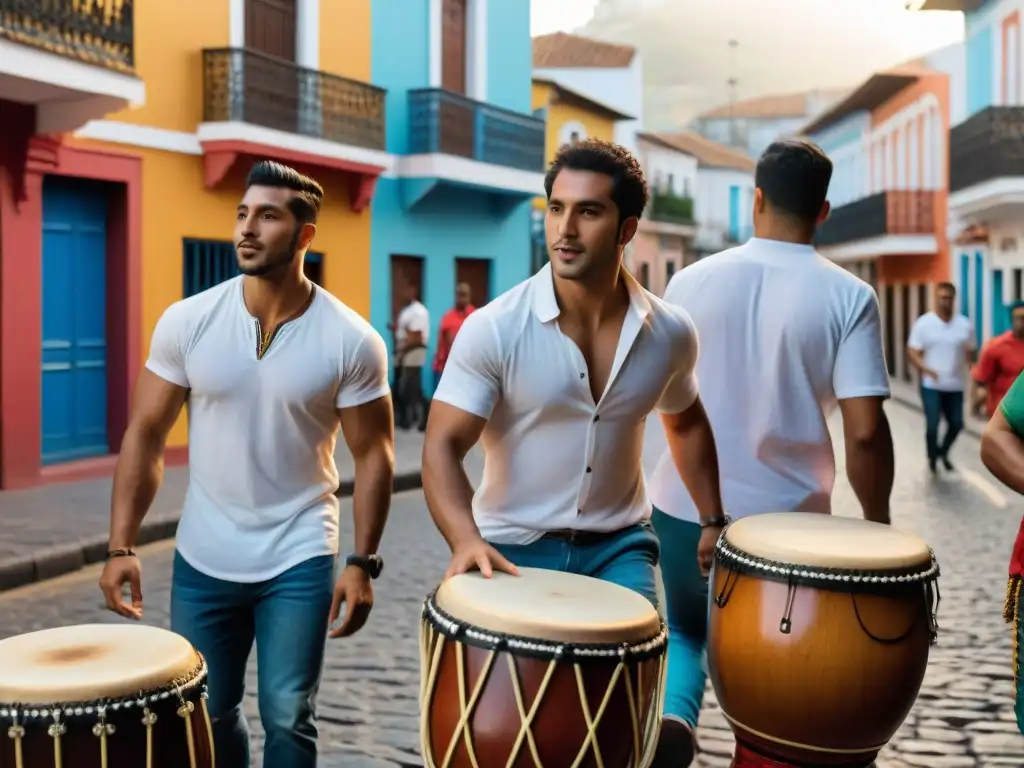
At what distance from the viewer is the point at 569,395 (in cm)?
410

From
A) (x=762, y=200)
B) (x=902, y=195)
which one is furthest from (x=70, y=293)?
(x=902, y=195)

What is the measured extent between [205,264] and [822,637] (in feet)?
45.8

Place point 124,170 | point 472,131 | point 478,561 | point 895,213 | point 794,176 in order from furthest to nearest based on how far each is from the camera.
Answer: point 895,213, point 472,131, point 124,170, point 794,176, point 478,561

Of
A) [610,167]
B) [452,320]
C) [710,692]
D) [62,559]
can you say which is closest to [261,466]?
[610,167]

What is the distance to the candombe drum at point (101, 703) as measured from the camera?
10.1ft

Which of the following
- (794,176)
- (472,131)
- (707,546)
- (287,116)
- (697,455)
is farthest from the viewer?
(472,131)

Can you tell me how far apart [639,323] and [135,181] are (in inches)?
483

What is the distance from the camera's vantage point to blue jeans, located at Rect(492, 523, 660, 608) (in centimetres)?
416

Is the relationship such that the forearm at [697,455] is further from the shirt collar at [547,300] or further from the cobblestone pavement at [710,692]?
the cobblestone pavement at [710,692]

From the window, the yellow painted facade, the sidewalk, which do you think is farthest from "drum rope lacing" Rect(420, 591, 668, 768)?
the window

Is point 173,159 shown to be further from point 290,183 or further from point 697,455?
point 697,455

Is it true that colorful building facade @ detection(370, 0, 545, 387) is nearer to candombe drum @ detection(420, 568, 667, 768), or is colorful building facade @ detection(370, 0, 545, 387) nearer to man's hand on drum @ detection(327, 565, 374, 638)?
man's hand on drum @ detection(327, 565, 374, 638)

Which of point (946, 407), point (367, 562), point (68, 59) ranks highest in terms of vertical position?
point (68, 59)

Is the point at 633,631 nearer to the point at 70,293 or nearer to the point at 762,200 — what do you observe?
the point at 762,200
